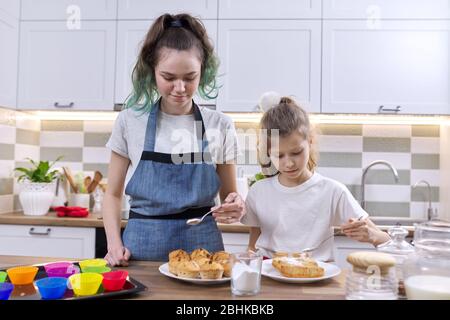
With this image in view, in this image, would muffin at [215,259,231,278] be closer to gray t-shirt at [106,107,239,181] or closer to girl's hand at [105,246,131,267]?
girl's hand at [105,246,131,267]

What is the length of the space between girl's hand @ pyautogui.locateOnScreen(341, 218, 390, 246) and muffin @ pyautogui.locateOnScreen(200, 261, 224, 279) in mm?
328

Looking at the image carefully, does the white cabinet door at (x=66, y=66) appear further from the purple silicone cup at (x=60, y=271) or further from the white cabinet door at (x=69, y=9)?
the purple silicone cup at (x=60, y=271)

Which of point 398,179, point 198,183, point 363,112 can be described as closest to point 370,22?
point 363,112

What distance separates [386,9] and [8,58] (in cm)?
201

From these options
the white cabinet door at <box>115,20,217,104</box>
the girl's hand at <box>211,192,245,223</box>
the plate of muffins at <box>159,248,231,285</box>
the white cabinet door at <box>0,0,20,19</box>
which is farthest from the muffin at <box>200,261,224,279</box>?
the white cabinet door at <box>0,0,20,19</box>

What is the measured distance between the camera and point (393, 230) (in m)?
0.85

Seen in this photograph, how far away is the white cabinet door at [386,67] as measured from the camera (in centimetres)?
217

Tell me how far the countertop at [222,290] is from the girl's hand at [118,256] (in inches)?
2.9

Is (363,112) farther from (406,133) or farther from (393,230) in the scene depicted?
(393,230)

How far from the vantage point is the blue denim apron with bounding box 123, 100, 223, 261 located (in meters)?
1.20

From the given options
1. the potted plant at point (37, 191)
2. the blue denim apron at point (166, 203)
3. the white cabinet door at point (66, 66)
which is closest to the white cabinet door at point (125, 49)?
the white cabinet door at point (66, 66)

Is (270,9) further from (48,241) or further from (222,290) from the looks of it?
(222,290)

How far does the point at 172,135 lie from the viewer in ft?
4.29

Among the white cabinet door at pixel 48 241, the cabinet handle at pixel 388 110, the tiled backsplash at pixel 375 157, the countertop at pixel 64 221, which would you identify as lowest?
the white cabinet door at pixel 48 241
